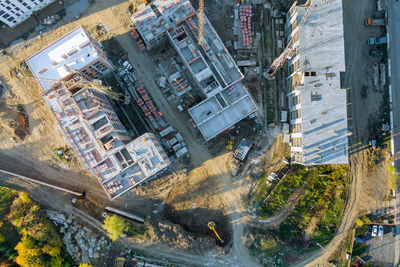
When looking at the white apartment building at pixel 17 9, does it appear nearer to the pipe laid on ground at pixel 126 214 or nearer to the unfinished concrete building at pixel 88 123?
the unfinished concrete building at pixel 88 123

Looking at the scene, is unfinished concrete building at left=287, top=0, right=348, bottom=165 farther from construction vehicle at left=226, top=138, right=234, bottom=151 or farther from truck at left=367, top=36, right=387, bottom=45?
construction vehicle at left=226, top=138, right=234, bottom=151

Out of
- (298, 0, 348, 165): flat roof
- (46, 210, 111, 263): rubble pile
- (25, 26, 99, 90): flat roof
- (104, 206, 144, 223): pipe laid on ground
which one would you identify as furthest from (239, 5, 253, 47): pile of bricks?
(46, 210, 111, 263): rubble pile

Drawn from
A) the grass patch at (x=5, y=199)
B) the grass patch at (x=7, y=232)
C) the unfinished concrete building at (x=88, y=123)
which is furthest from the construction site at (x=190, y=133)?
the unfinished concrete building at (x=88, y=123)

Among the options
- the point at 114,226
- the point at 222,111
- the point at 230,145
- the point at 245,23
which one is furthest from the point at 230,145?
the point at 114,226

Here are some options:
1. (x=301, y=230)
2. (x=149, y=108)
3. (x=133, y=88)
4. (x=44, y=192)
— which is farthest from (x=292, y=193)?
(x=44, y=192)

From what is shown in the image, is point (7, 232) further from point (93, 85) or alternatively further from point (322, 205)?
point (322, 205)

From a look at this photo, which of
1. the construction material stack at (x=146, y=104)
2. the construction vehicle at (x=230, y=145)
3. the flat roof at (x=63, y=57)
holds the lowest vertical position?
the construction vehicle at (x=230, y=145)
